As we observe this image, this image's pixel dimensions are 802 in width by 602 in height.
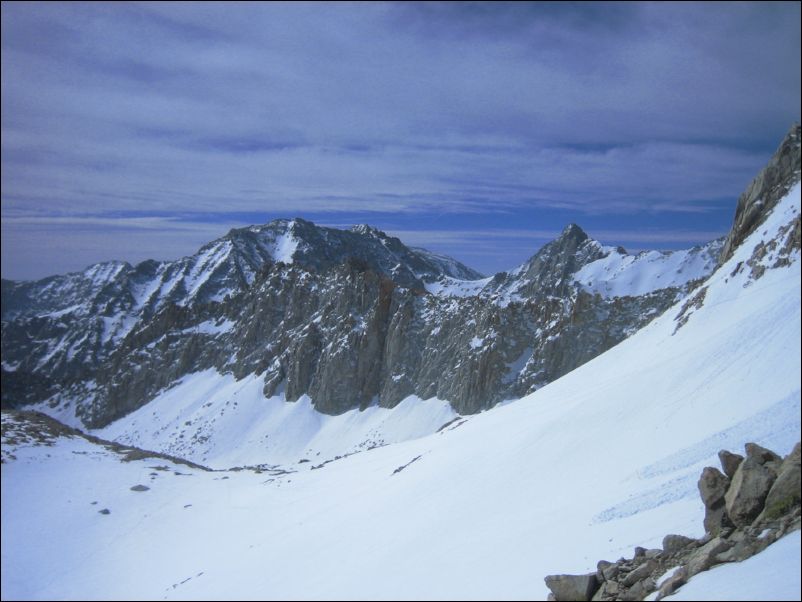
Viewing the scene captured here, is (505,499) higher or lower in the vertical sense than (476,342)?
higher

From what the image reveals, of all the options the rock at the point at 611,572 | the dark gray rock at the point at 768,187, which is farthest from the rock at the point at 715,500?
the dark gray rock at the point at 768,187

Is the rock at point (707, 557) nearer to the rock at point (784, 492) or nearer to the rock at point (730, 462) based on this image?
the rock at point (784, 492)

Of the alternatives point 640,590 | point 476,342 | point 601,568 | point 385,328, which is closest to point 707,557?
point 640,590

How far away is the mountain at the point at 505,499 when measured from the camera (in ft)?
36.8

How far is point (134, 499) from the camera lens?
29.3 metres

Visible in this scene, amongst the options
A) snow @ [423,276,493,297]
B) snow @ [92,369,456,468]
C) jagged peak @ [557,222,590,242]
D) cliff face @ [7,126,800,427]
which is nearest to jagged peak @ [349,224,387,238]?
cliff face @ [7,126,800,427]

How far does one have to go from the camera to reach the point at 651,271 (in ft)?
357

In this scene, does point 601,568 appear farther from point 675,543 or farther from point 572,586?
point 675,543

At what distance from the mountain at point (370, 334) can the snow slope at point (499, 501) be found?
→ 3903 cm

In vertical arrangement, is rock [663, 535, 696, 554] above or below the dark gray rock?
below

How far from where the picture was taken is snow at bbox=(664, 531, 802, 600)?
608 cm

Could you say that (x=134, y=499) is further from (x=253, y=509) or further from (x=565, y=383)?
(x=565, y=383)

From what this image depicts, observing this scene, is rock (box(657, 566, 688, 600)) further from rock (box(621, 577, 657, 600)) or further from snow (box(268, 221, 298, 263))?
snow (box(268, 221, 298, 263))

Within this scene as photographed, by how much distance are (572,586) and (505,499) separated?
6.87 meters
